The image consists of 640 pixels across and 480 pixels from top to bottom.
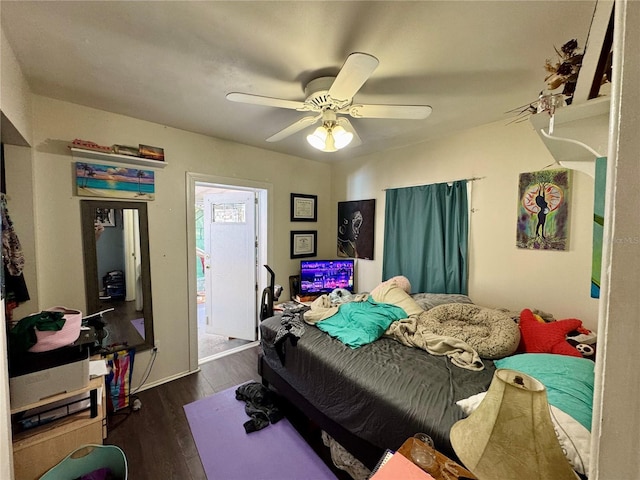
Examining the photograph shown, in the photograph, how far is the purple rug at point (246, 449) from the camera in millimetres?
1641

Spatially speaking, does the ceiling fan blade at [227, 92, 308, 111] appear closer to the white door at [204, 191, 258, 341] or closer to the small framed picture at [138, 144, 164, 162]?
the small framed picture at [138, 144, 164, 162]

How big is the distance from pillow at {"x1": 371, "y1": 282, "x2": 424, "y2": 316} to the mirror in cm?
222

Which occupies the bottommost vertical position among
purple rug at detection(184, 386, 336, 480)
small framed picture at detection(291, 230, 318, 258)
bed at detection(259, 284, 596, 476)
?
purple rug at detection(184, 386, 336, 480)

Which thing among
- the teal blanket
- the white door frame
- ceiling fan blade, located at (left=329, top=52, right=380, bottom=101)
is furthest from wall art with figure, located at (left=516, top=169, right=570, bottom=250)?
the white door frame

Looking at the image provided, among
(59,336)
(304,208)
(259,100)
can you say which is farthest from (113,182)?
(304,208)

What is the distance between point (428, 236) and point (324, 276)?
4.64 ft

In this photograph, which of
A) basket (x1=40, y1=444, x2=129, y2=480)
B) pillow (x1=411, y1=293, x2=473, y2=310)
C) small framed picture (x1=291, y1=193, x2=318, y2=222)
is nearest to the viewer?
basket (x1=40, y1=444, x2=129, y2=480)

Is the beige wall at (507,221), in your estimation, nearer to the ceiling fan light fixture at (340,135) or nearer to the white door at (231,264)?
the ceiling fan light fixture at (340,135)

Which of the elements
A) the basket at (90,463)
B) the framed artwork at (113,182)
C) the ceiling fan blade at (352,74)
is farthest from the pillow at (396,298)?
the framed artwork at (113,182)

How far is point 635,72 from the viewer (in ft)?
1.02

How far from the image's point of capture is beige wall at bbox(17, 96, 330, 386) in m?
1.96

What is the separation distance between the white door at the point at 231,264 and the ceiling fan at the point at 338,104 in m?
1.72

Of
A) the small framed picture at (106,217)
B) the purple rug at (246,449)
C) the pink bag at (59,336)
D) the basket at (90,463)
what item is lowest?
the purple rug at (246,449)

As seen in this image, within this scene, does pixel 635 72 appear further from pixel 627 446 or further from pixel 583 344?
pixel 583 344
